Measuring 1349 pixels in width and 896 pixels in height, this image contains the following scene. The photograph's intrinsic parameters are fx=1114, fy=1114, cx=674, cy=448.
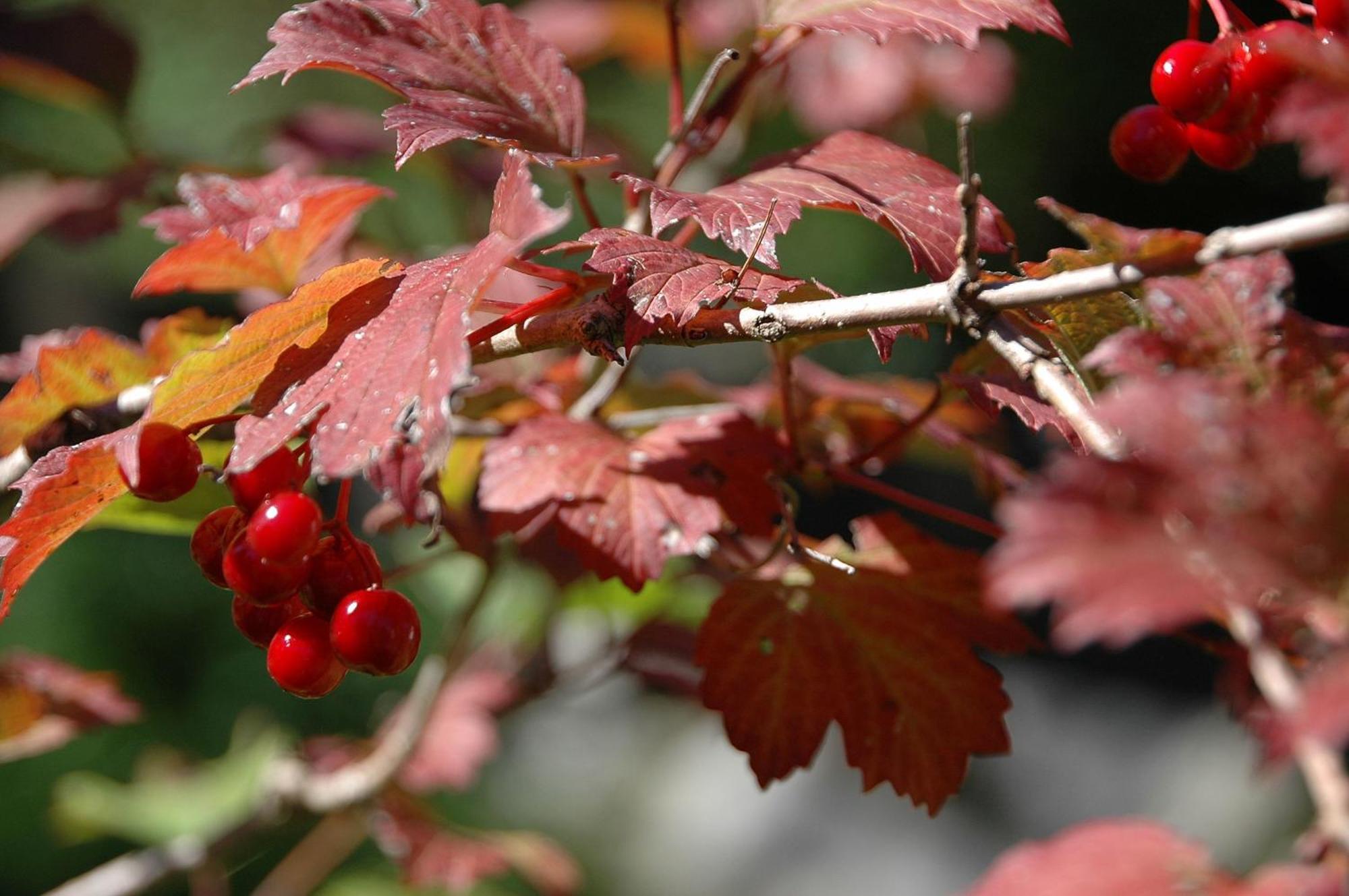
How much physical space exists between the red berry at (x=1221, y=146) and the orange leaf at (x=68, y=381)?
2.16 feet

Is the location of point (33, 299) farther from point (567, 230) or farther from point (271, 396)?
point (271, 396)

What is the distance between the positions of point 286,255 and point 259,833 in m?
0.61

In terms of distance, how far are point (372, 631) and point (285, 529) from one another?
7 centimetres

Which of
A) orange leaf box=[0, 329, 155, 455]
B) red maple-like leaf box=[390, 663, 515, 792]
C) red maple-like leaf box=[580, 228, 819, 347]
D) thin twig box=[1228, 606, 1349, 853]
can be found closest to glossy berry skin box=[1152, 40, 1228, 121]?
red maple-like leaf box=[580, 228, 819, 347]

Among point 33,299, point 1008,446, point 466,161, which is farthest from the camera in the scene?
point 33,299

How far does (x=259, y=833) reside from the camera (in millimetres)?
1074

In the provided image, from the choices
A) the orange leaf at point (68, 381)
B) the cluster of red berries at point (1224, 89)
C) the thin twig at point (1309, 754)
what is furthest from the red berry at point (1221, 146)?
the orange leaf at point (68, 381)

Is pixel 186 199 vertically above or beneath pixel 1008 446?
above

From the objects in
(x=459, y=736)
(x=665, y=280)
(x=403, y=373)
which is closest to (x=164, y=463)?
(x=403, y=373)

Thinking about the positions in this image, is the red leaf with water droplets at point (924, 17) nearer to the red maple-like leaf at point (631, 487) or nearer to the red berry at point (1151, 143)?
the red berry at point (1151, 143)

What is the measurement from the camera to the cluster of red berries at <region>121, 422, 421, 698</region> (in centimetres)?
52

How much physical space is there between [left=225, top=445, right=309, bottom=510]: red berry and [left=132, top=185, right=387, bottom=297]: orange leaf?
0.18 meters

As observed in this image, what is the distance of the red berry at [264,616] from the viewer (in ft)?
1.98

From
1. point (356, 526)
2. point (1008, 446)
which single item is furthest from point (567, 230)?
point (1008, 446)
